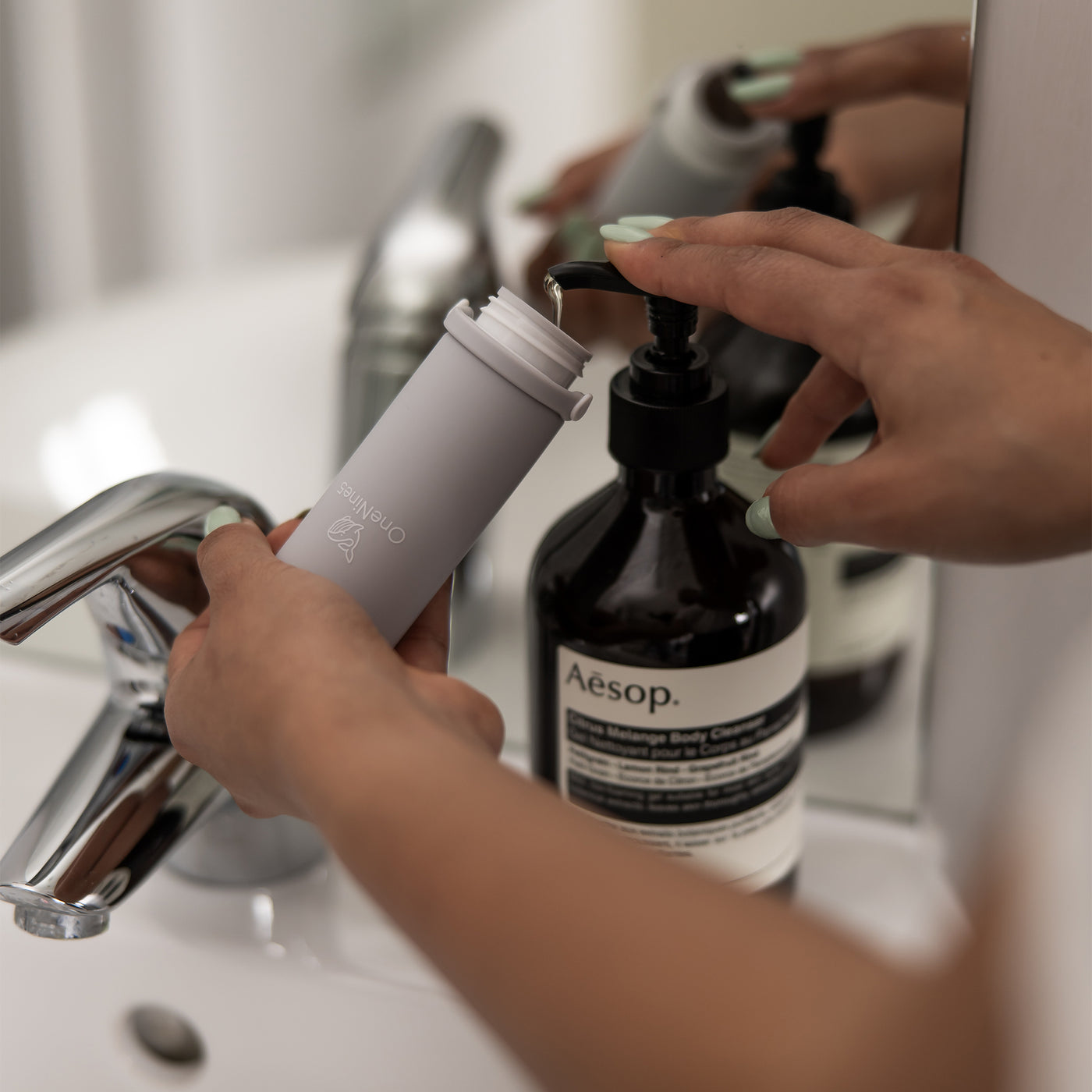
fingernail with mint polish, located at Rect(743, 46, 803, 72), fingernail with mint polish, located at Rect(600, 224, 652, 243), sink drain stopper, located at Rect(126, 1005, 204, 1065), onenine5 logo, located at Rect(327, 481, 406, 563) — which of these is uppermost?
fingernail with mint polish, located at Rect(743, 46, 803, 72)

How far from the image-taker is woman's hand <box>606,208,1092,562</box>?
0.22 meters

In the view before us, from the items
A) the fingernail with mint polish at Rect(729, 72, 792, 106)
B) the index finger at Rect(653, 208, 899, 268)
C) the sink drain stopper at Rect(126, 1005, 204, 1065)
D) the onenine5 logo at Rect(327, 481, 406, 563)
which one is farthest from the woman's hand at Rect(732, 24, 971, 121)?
the sink drain stopper at Rect(126, 1005, 204, 1065)

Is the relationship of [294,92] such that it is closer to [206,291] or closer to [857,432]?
[206,291]

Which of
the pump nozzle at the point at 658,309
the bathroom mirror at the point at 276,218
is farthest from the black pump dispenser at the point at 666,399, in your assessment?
the bathroom mirror at the point at 276,218

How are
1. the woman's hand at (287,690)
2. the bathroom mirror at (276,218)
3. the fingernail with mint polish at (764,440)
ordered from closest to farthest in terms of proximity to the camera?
the woman's hand at (287,690)
the fingernail with mint polish at (764,440)
the bathroom mirror at (276,218)

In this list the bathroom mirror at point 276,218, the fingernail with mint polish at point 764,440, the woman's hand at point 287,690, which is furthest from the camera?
the bathroom mirror at point 276,218

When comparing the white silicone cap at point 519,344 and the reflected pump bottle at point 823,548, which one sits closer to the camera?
the white silicone cap at point 519,344

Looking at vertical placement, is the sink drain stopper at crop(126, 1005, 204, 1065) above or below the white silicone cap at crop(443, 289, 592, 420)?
below

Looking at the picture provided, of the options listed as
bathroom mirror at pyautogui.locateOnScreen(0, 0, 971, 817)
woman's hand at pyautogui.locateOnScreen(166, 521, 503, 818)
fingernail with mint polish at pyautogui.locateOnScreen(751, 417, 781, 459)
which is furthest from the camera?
bathroom mirror at pyautogui.locateOnScreen(0, 0, 971, 817)

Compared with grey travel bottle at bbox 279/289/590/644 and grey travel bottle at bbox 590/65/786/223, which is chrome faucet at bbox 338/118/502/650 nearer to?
grey travel bottle at bbox 590/65/786/223

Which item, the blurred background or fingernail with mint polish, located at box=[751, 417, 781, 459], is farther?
the blurred background

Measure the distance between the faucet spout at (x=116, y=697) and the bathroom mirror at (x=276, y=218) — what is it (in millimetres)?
159

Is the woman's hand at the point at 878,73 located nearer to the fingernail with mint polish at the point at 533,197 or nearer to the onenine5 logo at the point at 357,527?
the fingernail with mint polish at the point at 533,197

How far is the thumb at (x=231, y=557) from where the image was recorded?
257 mm
